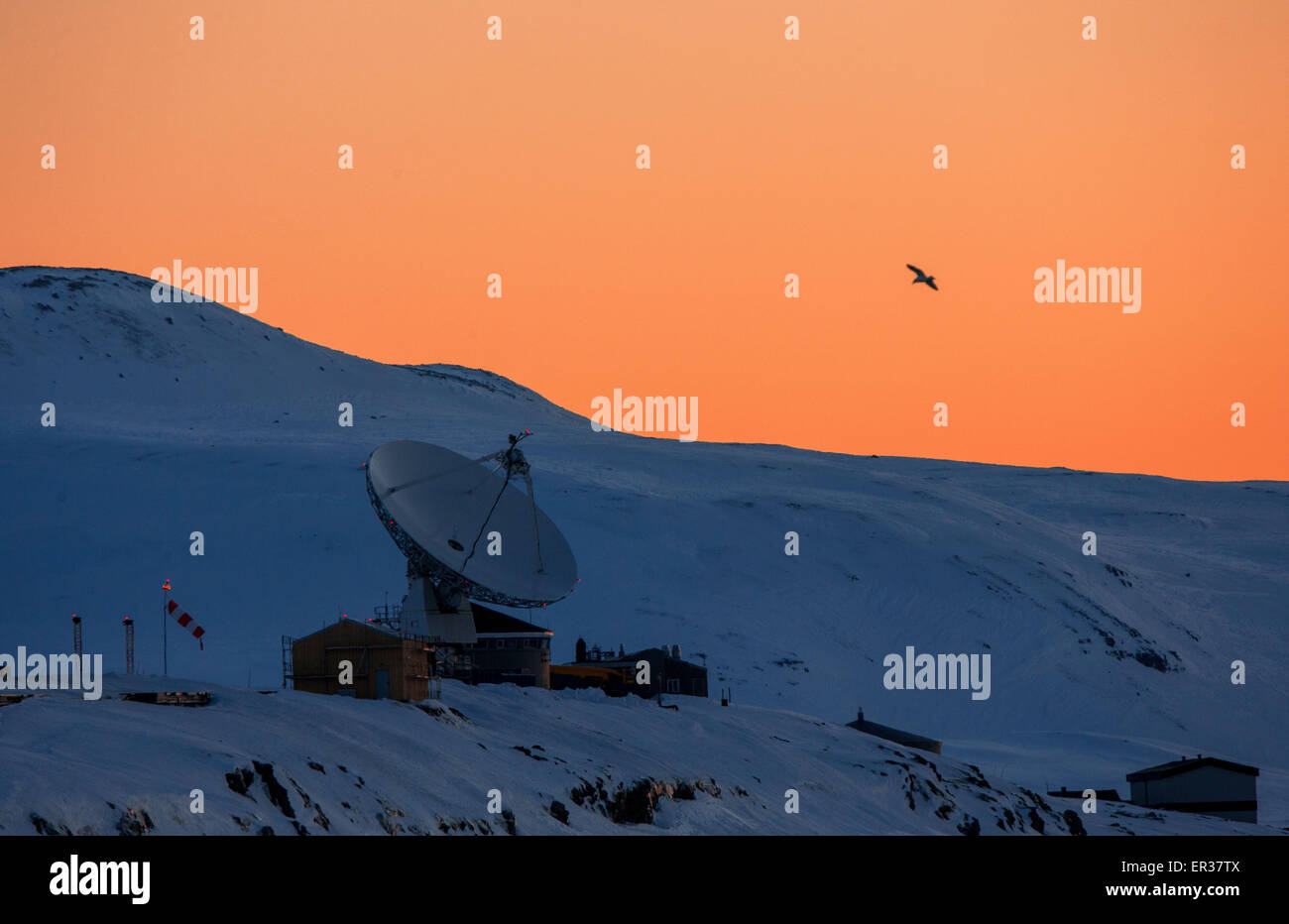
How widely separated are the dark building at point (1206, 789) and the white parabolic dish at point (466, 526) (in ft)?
96.0

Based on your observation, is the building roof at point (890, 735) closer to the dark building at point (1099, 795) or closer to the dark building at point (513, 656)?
the dark building at point (1099, 795)

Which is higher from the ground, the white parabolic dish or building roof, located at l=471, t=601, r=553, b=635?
the white parabolic dish

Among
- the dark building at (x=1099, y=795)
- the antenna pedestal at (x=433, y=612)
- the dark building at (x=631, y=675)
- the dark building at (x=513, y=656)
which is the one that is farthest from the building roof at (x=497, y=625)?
the dark building at (x=1099, y=795)

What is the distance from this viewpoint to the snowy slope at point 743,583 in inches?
4471

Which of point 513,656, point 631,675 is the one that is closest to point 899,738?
point 631,675

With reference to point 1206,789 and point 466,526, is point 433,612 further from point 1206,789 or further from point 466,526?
point 1206,789

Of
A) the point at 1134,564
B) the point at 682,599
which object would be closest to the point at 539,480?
the point at 682,599

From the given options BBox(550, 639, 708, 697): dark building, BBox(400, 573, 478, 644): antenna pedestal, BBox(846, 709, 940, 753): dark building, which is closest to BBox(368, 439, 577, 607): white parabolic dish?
BBox(400, 573, 478, 644): antenna pedestal

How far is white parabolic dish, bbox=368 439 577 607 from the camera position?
59844mm

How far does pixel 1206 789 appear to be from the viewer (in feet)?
253

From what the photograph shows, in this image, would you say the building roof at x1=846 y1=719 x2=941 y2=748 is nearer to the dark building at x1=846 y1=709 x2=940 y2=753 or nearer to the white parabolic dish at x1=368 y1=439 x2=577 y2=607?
the dark building at x1=846 y1=709 x2=940 y2=753

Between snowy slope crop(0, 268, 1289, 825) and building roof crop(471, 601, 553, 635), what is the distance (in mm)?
26131
